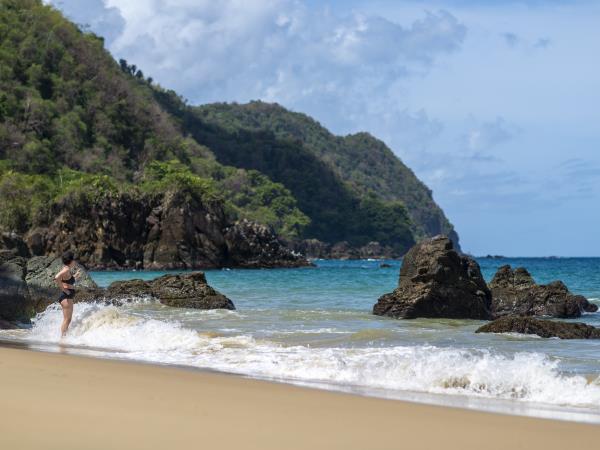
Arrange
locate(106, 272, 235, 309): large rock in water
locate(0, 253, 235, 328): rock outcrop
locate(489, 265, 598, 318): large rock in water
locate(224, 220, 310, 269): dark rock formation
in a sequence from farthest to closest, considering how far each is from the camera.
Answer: locate(224, 220, 310, 269): dark rock formation → locate(106, 272, 235, 309): large rock in water → locate(489, 265, 598, 318): large rock in water → locate(0, 253, 235, 328): rock outcrop

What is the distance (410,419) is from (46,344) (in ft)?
30.8

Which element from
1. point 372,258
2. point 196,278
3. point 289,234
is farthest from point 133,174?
point 196,278

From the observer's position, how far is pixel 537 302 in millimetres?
23875

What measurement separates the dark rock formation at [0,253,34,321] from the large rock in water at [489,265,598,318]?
1204cm

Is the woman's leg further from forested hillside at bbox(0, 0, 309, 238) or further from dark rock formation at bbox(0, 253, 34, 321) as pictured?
forested hillside at bbox(0, 0, 309, 238)

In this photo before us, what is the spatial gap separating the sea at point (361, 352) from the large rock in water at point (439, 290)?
694mm

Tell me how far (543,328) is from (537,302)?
7414 millimetres

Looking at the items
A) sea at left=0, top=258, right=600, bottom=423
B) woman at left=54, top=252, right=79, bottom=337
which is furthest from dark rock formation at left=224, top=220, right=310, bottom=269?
woman at left=54, top=252, right=79, bottom=337

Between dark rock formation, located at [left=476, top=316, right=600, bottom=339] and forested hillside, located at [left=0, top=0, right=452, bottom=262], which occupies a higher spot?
→ forested hillside, located at [left=0, top=0, right=452, bottom=262]

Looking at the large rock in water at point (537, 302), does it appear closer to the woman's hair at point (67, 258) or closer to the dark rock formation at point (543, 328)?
the dark rock formation at point (543, 328)

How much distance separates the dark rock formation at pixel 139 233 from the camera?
226ft

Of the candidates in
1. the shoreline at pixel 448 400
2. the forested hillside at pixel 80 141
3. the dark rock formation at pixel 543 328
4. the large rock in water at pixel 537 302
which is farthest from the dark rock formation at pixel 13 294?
the forested hillside at pixel 80 141

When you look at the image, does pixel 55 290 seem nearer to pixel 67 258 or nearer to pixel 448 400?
pixel 67 258

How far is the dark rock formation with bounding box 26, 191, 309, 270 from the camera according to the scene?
226ft
